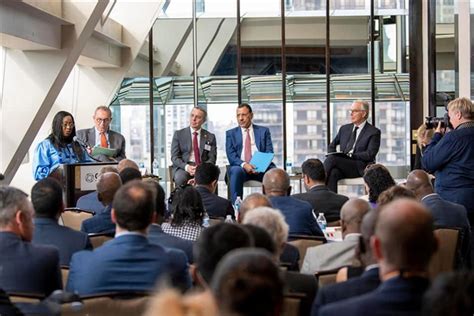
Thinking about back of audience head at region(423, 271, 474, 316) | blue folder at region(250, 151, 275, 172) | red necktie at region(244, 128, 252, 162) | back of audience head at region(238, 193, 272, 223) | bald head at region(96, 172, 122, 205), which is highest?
red necktie at region(244, 128, 252, 162)

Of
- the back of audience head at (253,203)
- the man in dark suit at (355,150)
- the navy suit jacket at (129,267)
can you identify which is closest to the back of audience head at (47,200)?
the navy suit jacket at (129,267)

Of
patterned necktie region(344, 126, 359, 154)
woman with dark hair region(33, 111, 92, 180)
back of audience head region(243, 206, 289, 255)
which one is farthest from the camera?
patterned necktie region(344, 126, 359, 154)

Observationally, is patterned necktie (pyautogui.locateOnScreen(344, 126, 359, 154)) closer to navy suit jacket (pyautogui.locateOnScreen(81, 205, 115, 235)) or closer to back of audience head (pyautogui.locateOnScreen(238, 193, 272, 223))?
navy suit jacket (pyautogui.locateOnScreen(81, 205, 115, 235))

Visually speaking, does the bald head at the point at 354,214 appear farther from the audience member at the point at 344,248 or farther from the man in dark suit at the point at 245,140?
the man in dark suit at the point at 245,140

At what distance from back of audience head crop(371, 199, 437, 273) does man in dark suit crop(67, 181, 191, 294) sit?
1.23 m

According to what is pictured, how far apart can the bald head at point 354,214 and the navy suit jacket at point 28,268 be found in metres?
1.47

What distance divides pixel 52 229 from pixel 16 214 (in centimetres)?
73

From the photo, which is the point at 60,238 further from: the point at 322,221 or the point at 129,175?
the point at 322,221

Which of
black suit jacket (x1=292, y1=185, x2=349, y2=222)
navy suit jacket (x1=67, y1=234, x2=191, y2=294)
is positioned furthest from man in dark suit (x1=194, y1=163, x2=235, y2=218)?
navy suit jacket (x1=67, y1=234, x2=191, y2=294)

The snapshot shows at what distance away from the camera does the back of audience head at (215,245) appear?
3.27 metres

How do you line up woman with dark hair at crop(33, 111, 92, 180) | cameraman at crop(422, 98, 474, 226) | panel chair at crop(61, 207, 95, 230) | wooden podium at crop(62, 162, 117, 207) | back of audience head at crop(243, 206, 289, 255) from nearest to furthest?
back of audience head at crop(243, 206, 289, 255), panel chair at crop(61, 207, 95, 230), cameraman at crop(422, 98, 474, 226), wooden podium at crop(62, 162, 117, 207), woman with dark hair at crop(33, 111, 92, 180)

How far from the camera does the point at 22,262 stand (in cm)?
395

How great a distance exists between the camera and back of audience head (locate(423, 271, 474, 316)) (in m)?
2.18

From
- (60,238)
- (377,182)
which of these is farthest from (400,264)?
(377,182)
